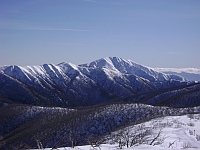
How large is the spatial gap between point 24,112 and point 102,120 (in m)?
74.4

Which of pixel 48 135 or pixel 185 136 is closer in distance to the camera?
pixel 185 136

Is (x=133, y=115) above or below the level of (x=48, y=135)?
above

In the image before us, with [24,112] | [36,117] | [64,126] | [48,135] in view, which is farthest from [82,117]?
[24,112]

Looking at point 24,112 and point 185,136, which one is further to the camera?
point 24,112

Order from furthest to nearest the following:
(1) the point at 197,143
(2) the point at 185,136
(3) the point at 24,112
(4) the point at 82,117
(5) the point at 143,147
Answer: (3) the point at 24,112 < (4) the point at 82,117 < (2) the point at 185,136 < (1) the point at 197,143 < (5) the point at 143,147

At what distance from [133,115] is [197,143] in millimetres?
68825

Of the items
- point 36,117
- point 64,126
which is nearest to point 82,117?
point 64,126

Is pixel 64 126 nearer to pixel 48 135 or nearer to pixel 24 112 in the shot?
pixel 48 135

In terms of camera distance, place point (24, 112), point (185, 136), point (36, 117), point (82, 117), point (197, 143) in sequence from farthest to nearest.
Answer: point (24, 112)
point (36, 117)
point (82, 117)
point (185, 136)
point (197, 143)

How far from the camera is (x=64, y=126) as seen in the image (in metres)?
87.9

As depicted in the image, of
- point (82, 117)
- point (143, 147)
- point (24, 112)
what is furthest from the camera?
point (24, 112)

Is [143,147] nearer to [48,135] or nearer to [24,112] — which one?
[48,135]

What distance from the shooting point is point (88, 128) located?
83.4m

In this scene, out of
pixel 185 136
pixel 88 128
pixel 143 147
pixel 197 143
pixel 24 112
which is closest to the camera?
pixel 143 147
